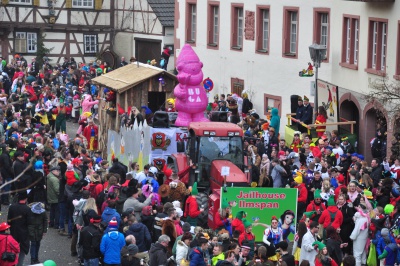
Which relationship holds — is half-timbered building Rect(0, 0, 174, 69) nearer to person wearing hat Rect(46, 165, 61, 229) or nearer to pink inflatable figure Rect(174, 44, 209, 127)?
pink inflatable figure Rect(174, 44, 209, 127)

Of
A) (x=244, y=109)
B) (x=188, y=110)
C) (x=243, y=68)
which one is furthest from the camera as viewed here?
(x=243, y=68)

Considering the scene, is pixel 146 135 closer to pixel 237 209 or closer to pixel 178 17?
pixel 237 209

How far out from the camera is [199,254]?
18312 millimetres

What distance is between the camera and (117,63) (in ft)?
177

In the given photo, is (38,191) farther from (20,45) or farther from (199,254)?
(20,45)

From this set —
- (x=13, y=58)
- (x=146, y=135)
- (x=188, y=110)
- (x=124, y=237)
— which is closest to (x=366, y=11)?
(x=188, y=110)

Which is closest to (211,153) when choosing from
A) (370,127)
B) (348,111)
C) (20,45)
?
(370,127)

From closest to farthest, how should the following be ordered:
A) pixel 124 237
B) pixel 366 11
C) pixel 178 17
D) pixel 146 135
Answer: pixel 124 237, pixel 146 135, pixel 366 11, pixel 178 17

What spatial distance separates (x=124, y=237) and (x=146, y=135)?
768cm

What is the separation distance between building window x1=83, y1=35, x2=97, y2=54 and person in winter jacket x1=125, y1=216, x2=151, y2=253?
35225 millimetres

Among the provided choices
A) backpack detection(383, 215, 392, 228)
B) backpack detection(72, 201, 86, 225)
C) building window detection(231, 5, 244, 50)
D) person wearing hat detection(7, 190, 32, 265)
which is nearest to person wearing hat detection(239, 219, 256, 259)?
backpack detection(383, 215, 392, 228)

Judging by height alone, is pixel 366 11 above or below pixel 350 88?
above

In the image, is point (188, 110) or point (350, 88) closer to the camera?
point (188, 110)

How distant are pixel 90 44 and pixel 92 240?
116ft
